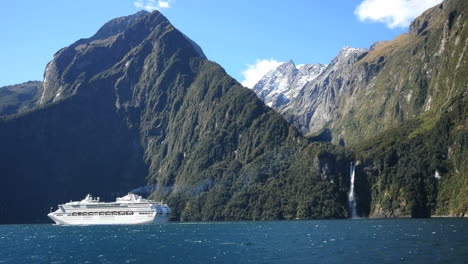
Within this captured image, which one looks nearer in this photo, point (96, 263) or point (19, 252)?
point (96, 263)

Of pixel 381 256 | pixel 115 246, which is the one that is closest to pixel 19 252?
pixel 115 246

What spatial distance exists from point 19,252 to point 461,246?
8185 cm

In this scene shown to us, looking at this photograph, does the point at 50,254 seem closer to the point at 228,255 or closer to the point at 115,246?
the point at 115,246

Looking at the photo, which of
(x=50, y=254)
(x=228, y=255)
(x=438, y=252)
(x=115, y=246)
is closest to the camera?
(x=438, y=252)

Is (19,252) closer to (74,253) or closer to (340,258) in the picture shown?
(74,253)

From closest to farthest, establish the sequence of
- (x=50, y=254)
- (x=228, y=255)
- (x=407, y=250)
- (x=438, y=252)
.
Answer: (x=438, y=252), (x=407, y=250), (x=228, y=255), (x=50, y=254)

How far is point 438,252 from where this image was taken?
3009 inches

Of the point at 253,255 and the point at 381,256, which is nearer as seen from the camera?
the point at 381,256

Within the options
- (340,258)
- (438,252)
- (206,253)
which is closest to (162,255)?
(206,253)

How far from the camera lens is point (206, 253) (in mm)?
92750

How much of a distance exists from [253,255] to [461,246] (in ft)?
107

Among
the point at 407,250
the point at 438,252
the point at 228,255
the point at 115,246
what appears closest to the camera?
the point at 438,252

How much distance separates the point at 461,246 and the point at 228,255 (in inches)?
1456

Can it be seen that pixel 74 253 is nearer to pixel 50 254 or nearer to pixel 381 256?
pixel 50 254
